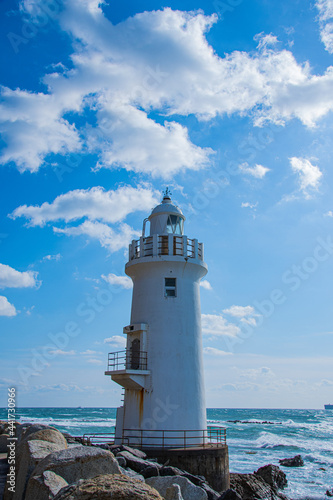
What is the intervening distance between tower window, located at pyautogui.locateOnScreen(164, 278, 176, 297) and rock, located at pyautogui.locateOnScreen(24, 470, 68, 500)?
397 inches

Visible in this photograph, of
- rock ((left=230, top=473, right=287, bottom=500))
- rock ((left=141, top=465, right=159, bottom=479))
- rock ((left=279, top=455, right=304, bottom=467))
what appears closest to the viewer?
rock ((left=141, top=465, right=159, bottom=479))

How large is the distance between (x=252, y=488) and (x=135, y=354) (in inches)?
290

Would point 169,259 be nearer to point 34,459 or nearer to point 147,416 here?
point 147,416

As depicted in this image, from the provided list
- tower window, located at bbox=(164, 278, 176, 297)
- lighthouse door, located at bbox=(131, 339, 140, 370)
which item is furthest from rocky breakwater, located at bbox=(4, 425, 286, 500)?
tower window, located at bbox=(164, 278, 176, 297)

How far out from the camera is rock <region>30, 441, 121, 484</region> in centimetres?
695

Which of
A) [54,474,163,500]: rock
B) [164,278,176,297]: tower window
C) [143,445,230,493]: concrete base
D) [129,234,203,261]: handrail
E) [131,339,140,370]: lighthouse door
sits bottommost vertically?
[143,445,230,493]: concrete base

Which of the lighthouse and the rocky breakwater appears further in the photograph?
the lighthouse

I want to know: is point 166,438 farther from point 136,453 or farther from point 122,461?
point 122,461

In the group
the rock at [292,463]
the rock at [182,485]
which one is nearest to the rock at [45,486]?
the rock at [182,485]

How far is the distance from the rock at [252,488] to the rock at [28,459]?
34.1ft

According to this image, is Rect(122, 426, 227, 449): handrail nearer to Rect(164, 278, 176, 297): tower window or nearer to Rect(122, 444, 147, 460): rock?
Rect(122, 444, 147, 460): rock

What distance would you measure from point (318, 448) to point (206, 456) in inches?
1187

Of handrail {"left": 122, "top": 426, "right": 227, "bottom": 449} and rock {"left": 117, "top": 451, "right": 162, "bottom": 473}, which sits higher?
handrail {"left": 122, "top": 426, "right": 227, "bottom": 449}

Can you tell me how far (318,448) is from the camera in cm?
3894
